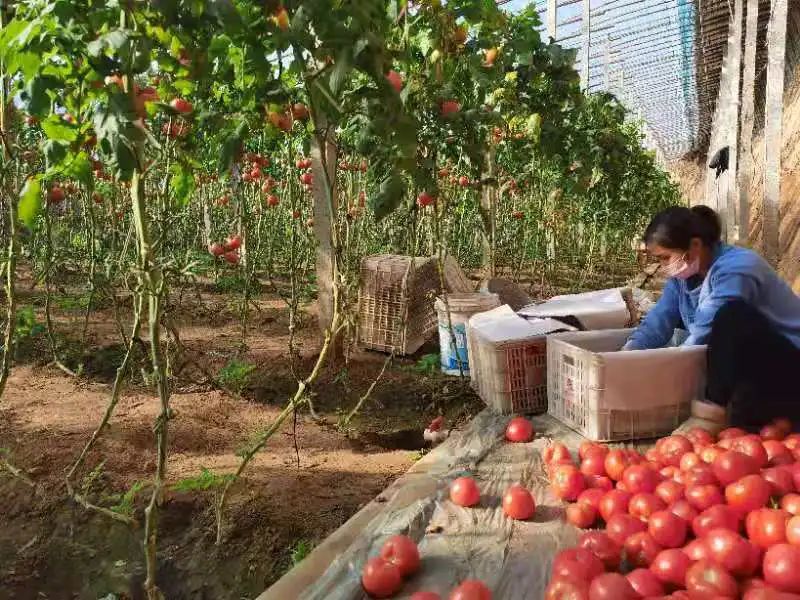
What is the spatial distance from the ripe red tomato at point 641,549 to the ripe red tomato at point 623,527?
29mm

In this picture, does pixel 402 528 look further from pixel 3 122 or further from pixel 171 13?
pixel 3 122

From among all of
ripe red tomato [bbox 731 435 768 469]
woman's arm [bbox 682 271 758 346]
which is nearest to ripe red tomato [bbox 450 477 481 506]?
ripe red tomato [bbox 731 435 768 469]

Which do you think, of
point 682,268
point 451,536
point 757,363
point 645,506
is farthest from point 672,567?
point 682,268

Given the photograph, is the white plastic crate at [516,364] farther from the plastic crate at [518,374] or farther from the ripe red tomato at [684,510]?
the ripe red tomato at [684,510]

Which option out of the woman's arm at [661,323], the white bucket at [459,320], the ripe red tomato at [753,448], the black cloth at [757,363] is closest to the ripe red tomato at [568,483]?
the ripe red tomato at [753,448]

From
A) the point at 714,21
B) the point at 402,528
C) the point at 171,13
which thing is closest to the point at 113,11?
the point at 171,13

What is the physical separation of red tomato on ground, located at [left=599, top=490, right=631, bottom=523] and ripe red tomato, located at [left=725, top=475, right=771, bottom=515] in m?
0.31

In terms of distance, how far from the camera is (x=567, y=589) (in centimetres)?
152

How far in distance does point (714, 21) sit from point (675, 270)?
8.20 m

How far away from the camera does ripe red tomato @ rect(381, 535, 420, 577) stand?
1.80 m

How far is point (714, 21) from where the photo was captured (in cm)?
921

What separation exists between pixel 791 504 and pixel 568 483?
684mm

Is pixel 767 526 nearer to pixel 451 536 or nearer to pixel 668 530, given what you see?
pixel 668 530

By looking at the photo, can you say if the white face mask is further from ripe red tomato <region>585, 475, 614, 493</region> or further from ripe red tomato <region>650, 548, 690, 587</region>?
ripe red tomato <region>650, 548, 690, 587</region>
